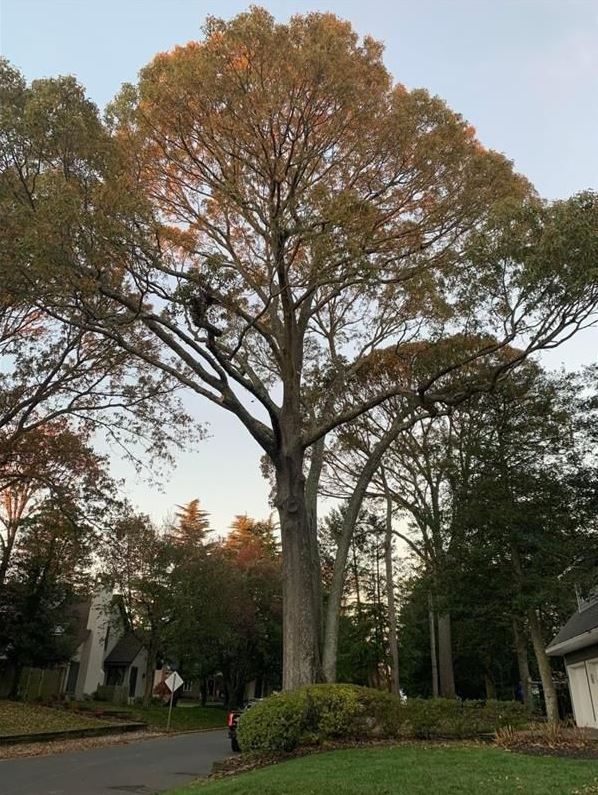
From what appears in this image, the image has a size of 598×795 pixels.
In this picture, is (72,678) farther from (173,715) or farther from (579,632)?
(579,632)

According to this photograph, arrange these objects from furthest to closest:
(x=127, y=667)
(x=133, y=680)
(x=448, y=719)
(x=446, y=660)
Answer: (x=133, y=680) → (x=127, y=667) → (x=446, y=660) → (x=448, y=719)

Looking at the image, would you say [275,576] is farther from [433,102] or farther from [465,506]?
[433,102]

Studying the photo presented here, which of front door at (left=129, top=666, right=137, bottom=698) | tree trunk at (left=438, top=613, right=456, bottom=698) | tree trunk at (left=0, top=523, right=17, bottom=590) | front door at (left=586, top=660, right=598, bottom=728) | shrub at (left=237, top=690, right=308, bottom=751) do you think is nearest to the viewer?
shrub at (left=237, top=690, right=308, bottom=751)

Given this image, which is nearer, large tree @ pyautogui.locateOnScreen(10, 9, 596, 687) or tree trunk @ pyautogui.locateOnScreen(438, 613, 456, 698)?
large tree @ pyautogui.locateOnScreen(10, 9, 596, 687)

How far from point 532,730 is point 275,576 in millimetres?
27011

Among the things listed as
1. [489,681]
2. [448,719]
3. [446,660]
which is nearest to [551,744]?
[448,719]

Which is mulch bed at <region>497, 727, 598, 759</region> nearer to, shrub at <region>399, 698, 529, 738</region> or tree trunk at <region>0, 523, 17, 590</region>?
shrub at <region>399, 698, 529, 738</region>

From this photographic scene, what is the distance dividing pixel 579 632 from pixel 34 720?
16898mm

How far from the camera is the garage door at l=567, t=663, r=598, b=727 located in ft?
63.3

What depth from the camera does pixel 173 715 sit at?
29297 millimetres

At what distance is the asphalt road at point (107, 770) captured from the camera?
29.7 ft

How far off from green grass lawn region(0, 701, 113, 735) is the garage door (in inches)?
621

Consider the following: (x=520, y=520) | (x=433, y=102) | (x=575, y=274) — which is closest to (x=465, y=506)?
(x=520, y=520)

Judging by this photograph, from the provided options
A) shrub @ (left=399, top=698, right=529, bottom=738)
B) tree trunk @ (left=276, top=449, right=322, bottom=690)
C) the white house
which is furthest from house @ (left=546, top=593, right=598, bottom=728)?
the white house
